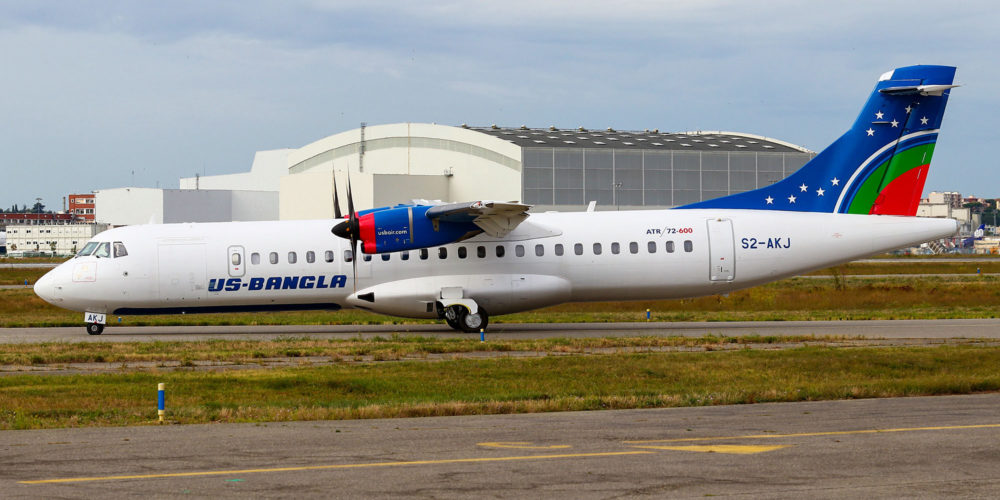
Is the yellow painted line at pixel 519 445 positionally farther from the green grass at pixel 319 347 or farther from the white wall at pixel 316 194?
the white wall at pixel 316 194

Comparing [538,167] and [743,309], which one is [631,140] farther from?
[743,309]

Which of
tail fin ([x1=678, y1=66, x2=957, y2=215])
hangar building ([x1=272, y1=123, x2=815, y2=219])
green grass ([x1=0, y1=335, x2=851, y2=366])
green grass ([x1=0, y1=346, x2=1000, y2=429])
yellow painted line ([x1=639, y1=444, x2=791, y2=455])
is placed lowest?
green grass ([x1=0, y1=346, x2=1000, y2=429])

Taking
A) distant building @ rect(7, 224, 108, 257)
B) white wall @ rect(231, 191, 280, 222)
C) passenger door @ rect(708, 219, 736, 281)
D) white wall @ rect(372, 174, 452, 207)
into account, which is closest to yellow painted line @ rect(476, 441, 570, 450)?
passenger door @ rect(708, 219, 736, 281)

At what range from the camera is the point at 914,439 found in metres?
12.6

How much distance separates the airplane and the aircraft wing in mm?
61

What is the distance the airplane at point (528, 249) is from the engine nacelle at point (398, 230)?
31 millimetres

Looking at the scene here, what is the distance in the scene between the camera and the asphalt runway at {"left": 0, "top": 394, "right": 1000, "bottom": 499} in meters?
9.85

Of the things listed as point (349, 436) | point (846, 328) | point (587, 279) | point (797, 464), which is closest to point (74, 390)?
point (349, 436)

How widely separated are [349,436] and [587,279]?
1888 cm

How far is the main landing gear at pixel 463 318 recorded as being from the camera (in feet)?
102

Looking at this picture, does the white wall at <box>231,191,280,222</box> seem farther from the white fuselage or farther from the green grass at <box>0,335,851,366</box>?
the green grass at <box>0,335,851,366</box>

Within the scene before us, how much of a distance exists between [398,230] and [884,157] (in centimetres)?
1497

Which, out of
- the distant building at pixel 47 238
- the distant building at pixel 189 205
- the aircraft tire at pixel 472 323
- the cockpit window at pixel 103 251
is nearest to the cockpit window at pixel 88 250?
the cockpit window at pixel 103 251

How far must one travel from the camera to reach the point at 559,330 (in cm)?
3309
